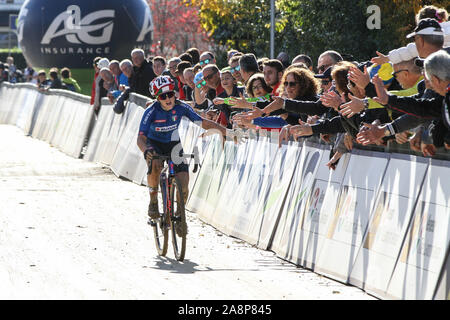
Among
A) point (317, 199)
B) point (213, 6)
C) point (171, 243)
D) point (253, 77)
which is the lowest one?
point (171, 243)

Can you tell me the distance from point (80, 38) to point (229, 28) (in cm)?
686

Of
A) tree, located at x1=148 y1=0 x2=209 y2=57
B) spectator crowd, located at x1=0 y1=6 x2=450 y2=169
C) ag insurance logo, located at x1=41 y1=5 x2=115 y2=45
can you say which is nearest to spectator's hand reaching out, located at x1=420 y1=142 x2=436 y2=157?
spectator crowd, located at x1=0 y1=6 x2=450 y2=169

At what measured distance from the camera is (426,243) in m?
7.76

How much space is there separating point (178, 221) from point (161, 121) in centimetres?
139

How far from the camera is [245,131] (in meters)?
13.0

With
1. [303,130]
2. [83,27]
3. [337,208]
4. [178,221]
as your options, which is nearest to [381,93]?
[337,208]

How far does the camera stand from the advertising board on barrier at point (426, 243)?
7559 mm

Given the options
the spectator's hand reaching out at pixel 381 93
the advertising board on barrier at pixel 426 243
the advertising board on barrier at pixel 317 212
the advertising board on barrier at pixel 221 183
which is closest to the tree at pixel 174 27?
the advertising board on barrier at pixel 221 183

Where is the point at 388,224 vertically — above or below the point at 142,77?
below

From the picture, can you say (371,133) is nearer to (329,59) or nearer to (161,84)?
(329,59)

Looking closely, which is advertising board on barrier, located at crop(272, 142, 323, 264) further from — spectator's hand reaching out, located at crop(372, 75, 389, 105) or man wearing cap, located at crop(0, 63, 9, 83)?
man wearing cap, located at crop(0, 63, 9, 83)

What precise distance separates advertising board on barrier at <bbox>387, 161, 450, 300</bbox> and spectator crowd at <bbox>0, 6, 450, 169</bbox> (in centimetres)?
28
